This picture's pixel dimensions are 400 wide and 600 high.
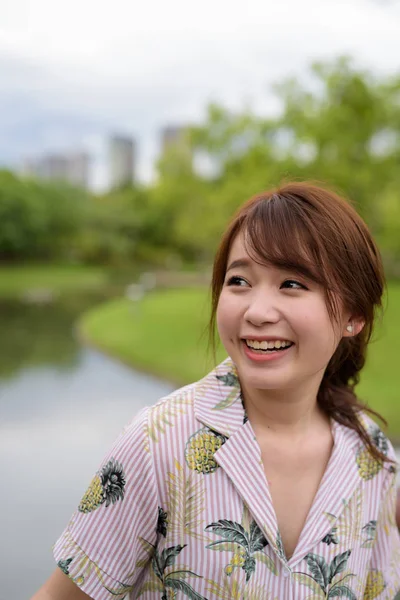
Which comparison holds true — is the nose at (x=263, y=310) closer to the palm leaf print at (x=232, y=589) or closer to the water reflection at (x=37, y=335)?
the palm leaf print at (x=232, y=589)

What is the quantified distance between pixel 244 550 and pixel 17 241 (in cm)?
1423

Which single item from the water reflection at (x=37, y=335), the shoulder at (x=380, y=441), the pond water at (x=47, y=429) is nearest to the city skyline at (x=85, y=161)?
the water reflection at (x=37, y=335)

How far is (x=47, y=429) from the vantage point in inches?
143

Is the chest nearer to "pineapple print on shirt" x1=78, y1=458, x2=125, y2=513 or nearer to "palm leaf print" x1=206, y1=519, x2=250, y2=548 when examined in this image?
"palm leaf print" x1=206, y1=519, x2=250, y2=548

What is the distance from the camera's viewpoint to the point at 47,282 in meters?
13.7

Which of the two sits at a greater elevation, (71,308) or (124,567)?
(71,308)

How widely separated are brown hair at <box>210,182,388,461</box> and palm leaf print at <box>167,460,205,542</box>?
0.77 feet

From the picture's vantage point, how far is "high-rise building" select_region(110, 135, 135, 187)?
2824 cm

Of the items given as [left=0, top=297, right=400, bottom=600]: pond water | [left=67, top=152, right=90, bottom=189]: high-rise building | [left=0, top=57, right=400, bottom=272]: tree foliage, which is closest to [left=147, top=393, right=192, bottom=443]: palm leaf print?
[left=0, top=297, right=400, bottom=600]: pond water

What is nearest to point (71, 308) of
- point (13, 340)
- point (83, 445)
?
point (13, 340)

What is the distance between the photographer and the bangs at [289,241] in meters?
0.67

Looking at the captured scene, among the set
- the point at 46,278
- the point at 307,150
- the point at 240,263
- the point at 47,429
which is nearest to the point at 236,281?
the point at 240,263

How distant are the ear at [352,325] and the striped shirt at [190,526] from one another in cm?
16

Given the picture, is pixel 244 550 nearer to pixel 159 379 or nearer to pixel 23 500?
pixel 23 500
